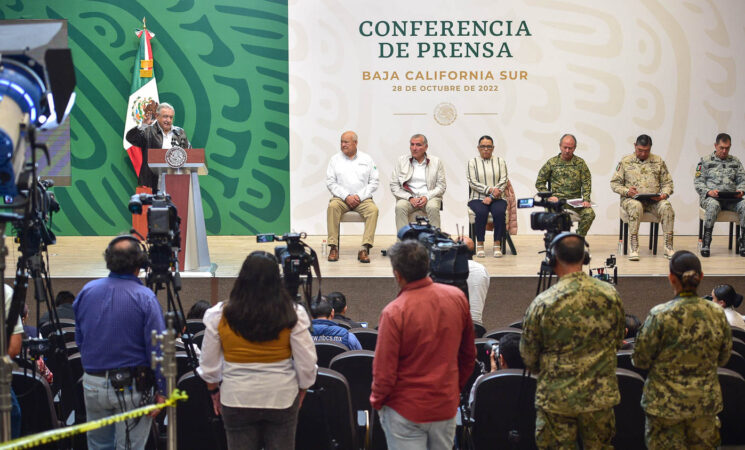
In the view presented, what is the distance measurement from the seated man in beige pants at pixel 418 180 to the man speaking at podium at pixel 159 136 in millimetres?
1991

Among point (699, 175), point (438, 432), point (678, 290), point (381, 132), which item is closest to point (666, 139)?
point (699, 175)

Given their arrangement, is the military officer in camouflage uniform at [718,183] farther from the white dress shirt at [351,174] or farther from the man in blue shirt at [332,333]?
the man in blue shirt at [332,333]

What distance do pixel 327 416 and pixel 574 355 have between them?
3.38 ft

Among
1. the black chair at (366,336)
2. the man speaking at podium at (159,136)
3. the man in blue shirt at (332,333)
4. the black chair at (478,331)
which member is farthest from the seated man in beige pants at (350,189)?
the man in blue shirt at (332,333)

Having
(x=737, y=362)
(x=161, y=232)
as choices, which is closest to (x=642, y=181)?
(x=737, y=362)

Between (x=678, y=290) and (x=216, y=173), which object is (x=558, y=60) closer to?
(x=216, y=173)

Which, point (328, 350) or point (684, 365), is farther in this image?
point (328, 350)

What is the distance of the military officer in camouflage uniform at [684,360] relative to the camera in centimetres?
289

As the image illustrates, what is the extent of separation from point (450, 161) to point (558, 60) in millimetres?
1647

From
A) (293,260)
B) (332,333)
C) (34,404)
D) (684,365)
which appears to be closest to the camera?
(684,365)

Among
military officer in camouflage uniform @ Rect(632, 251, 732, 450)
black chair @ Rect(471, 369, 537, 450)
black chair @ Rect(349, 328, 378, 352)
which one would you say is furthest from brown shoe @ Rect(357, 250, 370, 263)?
military officer in camouflage uniform @ Rect(632, 251, 732, 450)

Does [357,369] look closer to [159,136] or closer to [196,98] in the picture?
[159,136]

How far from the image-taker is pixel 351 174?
7.60 metres

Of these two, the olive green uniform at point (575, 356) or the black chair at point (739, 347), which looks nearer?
the olive green uniform at point (575, 356)
